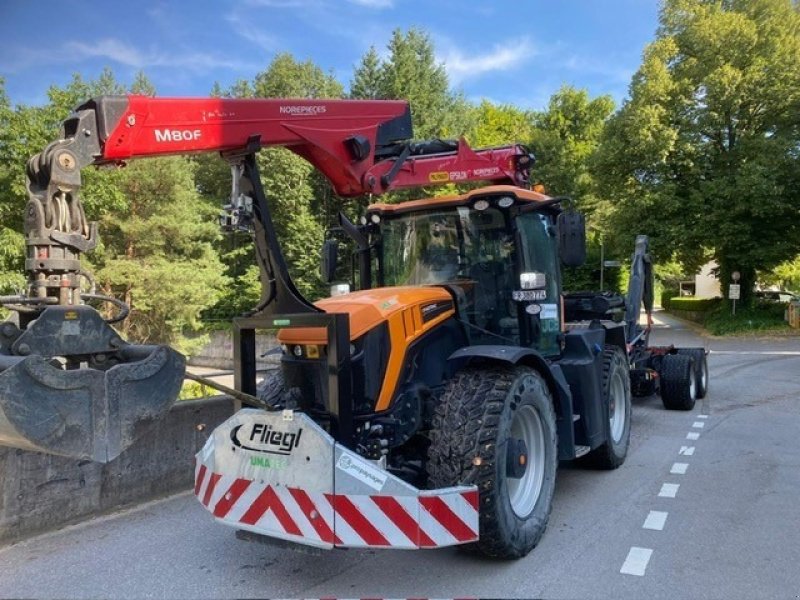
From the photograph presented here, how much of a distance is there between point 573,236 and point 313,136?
220 cm

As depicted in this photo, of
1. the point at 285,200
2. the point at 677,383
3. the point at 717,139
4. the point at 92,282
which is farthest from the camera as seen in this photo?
the point at 285,200

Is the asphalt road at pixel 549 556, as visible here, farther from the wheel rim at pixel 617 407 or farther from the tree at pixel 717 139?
the tree at pixel 717 139

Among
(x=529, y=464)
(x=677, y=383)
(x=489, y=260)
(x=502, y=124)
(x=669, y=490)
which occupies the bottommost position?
(x=669, y=490)

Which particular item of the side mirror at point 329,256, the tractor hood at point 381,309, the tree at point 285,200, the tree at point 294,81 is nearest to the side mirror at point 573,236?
the tractor hood at point 381,309

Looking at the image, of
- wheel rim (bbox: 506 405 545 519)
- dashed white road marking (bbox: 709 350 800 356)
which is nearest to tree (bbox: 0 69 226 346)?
dashed white road marking (bbox: 709 350 800 356)

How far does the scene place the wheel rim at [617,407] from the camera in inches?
275

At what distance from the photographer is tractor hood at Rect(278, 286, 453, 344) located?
4.44m

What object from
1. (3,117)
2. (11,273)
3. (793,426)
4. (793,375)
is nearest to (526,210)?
(793,426)

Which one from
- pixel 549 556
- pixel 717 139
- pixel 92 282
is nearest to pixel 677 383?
pixel 549 556

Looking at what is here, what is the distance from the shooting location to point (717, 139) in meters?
28.9

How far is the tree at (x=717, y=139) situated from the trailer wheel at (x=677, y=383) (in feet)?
59.7

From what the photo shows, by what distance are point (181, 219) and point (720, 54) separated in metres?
23.9

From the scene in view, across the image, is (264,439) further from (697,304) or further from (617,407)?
(697,304)

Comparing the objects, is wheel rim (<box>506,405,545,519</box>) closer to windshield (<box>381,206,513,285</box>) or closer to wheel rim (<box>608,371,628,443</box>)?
windshield (<box>381,206,513,285</box>)
